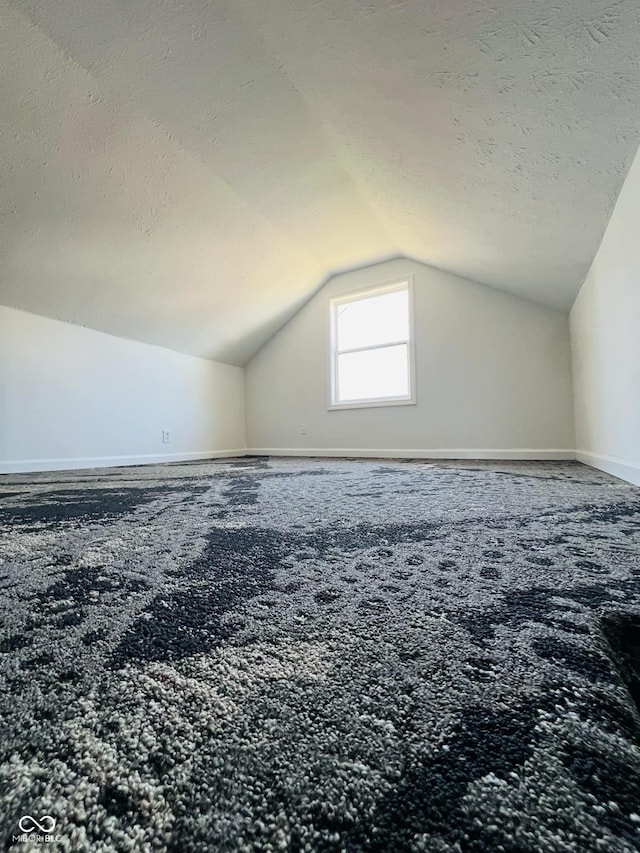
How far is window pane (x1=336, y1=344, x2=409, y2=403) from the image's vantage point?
13.3 ft

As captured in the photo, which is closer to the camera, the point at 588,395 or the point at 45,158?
the point at 45,158

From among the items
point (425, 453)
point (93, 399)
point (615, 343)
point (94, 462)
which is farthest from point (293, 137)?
point (94, 462)

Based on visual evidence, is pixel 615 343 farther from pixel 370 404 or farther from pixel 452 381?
pixel 370 404

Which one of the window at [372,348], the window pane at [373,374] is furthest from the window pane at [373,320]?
the window pane at [373,374]

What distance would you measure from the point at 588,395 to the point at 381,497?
2.09m

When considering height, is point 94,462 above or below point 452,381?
below

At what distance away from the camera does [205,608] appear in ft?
1.80

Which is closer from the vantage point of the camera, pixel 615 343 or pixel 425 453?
pixel 615 343

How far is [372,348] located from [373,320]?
338 mm

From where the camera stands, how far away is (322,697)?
1.20 feet

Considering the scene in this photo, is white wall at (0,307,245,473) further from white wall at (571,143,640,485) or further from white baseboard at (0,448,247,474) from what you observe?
white wall at (571,143,640,485)

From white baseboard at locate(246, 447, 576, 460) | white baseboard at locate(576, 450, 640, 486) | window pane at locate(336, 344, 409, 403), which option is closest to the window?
window pane at locate(336, 344, 409, 403)

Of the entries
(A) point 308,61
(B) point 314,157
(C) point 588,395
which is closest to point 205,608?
(A) point 308,61

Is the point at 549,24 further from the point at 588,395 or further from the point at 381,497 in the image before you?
the point at 588,395
